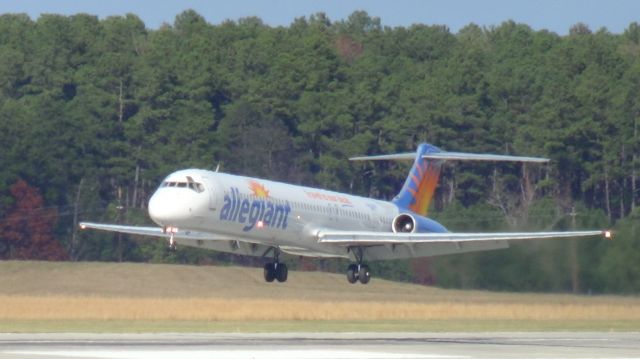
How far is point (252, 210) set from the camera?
43219 mm

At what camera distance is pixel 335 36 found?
→ 115 metres

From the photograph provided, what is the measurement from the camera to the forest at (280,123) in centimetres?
8288

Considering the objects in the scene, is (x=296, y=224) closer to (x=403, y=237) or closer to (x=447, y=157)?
(x=403, y=237)

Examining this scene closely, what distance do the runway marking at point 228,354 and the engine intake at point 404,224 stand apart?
20147 mm

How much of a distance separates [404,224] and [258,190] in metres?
7.48

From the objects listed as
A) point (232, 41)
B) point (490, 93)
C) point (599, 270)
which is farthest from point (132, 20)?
point (599, 270)

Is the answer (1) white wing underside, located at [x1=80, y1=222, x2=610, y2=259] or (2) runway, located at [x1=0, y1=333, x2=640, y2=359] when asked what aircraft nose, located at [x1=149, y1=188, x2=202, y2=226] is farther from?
(2) runway, located at [x1=0, y1=333, x2=640, y2=359]

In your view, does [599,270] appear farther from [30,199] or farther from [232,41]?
[232,41]

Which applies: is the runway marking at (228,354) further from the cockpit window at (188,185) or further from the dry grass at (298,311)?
the dry grass at (298,311)

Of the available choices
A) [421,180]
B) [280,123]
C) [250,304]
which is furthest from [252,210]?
[280,123]

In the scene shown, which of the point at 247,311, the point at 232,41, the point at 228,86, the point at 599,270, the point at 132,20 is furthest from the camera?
the point at 132,20

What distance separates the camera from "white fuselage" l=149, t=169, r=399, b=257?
41.8 metres

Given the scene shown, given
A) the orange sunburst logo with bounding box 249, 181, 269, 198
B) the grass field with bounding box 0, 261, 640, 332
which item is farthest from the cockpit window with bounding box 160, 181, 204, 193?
the grass field with bounding box 0, 261, 640, 332

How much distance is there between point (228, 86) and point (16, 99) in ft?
37.7
